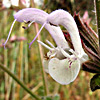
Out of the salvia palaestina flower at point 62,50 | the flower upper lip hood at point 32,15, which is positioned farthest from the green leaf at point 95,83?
the flower upper lip hood at point 32,15

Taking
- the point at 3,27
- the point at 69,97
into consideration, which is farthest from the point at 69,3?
the point at 3,27

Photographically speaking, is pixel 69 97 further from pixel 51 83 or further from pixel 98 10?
pixel 98 10

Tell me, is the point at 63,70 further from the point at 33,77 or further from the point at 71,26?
the point at 33,77

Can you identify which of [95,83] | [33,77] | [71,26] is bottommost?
[33,77]

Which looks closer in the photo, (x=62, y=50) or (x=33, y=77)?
(x=62, y=50)

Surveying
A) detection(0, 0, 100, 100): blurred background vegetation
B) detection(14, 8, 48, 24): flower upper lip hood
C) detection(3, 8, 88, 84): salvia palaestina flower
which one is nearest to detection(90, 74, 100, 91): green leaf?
detection(3, 8, 88, 84): salvia palaestina flower

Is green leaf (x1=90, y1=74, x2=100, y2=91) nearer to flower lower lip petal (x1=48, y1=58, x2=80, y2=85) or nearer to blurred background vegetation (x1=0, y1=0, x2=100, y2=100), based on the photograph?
flower lower lip petal (x1=48, y1=58, x2=80, y2=85)

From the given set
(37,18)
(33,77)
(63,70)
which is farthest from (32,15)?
(33,77)

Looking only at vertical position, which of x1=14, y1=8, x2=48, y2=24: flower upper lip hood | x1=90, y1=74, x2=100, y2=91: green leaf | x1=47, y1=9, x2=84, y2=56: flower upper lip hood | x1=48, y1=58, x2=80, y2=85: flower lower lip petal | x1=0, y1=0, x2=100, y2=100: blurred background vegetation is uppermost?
x1=14, y1=8, x2=48, y2=24: flower upper lip hood
